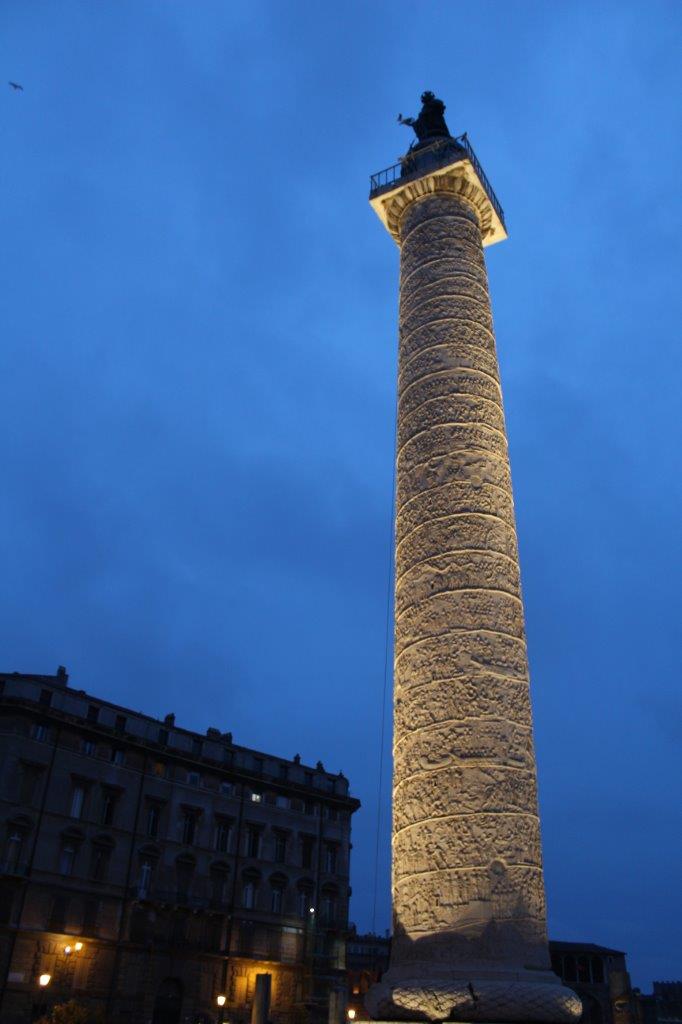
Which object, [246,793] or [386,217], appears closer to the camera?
[386,217]

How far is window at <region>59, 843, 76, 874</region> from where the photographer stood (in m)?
22.1

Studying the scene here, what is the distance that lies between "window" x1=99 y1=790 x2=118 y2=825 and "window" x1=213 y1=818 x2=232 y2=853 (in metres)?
3.63

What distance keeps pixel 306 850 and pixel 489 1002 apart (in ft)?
78.6

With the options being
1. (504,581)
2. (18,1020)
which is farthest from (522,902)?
(18,1020)

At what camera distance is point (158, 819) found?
24859mm

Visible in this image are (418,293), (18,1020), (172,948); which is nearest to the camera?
(418,293)

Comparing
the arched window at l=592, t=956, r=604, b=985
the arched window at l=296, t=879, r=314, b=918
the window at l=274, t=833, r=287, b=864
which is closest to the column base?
the window at l=274, t=833, r=287, b=864

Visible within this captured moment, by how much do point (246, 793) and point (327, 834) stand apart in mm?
3428

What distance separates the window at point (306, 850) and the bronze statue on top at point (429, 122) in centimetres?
2303

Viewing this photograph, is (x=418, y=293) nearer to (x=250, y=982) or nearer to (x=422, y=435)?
(x=422, y=435)

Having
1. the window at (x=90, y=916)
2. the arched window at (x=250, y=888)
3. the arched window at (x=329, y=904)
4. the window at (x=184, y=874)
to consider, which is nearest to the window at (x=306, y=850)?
the arched window at (x=329, y=904)

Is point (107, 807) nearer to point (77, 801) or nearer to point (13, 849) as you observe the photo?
point (77, 801)

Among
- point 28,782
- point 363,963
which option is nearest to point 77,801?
point 28,782

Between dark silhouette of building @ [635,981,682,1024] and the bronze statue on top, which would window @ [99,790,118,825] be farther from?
the bronze statue on top
